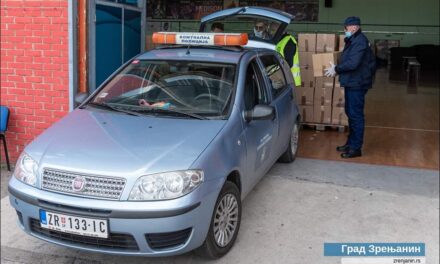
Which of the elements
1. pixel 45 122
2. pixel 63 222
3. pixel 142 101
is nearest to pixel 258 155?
pixel 142 101

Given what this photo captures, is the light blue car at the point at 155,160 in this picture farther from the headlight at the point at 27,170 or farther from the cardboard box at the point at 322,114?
the cardboard box at the point at 322,114

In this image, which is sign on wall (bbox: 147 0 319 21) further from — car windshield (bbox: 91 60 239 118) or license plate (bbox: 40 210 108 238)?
license plate (bbox: 40 210 108 238)

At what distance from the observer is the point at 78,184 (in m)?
3.10

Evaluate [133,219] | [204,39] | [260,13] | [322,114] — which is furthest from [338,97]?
[133,219]

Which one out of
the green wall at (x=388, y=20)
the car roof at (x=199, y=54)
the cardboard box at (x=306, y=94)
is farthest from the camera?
the green wall at (x=388, y=20)

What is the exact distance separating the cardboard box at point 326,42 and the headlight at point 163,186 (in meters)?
5.49

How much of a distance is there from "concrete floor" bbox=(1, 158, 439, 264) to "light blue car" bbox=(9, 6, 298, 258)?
0.37m

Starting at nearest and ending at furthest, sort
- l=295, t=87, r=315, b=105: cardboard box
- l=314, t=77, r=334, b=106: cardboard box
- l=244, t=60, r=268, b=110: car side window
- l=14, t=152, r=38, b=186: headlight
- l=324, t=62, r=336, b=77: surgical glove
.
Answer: l=14, t=152, r=38, b=186: headlight
l=244, t=60, r=268, b=110: car side window
l=324, t=62, r=336, b=77: surgical glove
l=314, t=77, r=334, b=106: cardboard box
l=295, t=87, r=315, b=105: cardboard box

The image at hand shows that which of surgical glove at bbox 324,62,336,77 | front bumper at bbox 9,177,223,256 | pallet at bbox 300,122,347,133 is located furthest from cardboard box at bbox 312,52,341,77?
front bumper at bbox 9,177,223,256

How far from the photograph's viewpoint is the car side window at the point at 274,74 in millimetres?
4980

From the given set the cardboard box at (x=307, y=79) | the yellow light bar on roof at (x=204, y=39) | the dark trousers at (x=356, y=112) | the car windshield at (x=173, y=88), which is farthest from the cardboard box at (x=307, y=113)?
the car windshield at (x=173, y=88)

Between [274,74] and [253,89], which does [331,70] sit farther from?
[253,89]

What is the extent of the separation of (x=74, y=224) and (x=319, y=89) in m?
5.85

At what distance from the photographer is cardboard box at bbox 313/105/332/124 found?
8.14 metres
